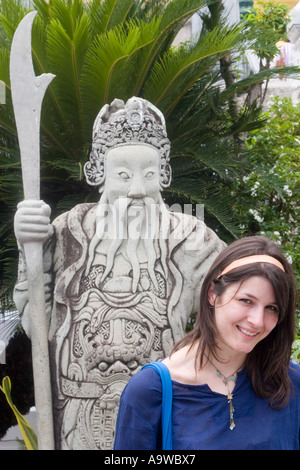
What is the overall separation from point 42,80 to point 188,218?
1044 millimetres

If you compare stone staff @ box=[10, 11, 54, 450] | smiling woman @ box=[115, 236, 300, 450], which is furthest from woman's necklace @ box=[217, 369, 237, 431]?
stone staff @ box=[10, 11, 54, 450]

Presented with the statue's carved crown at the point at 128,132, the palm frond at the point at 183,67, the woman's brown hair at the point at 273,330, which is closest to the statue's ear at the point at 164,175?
the statue's carved crown at the point at 128,132

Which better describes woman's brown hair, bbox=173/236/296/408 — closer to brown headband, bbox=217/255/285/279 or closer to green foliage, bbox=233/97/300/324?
brown headband, bbox=217/255/285/279

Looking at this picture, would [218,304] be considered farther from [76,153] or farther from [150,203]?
[76,153]

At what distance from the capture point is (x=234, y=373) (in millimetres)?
2082

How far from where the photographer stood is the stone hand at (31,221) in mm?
3562

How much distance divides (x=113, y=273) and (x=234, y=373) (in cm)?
174

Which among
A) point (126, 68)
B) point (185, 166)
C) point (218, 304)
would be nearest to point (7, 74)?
point (126, 68)

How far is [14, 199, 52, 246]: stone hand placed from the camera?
3.56 m

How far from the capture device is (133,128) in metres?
3.78

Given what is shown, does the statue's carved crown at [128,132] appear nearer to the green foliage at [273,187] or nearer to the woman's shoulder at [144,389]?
the woman's shoulder at [144,389]

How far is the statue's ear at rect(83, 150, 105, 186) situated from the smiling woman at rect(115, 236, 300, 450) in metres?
1.84

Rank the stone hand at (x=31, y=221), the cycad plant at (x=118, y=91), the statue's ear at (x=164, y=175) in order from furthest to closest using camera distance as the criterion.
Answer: the cycad plant at (x=118, y=91)
the statue's ear at (x=164, y=175)
the stone hand at (x=31, y=221)

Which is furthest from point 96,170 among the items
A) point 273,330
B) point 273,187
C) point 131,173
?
point 273,187
